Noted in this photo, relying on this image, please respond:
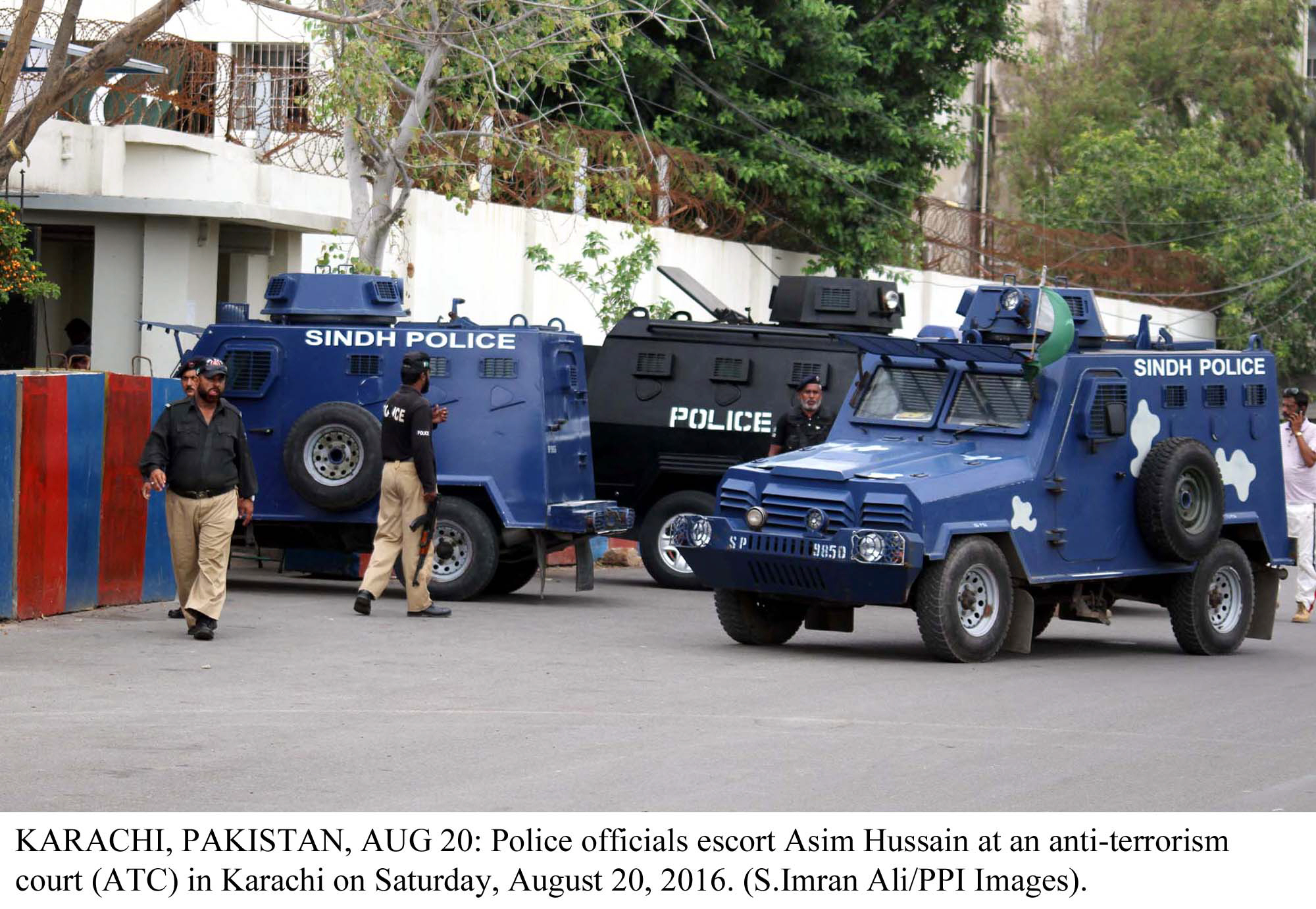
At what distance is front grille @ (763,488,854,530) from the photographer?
1227 centimetres

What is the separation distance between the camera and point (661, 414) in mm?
18203

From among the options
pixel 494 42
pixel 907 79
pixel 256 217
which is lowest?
pixel 256 217

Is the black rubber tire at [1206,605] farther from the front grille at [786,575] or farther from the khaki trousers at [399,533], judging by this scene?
the khaki trousers at [399,533]

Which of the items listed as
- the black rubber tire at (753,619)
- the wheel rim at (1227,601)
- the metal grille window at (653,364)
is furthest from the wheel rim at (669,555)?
the wheel rim at (1227,601)

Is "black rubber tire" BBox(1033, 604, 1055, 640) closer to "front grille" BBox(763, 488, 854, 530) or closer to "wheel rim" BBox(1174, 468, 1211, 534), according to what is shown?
"wheel rim" BBox(1174, 468, 1211, 534)

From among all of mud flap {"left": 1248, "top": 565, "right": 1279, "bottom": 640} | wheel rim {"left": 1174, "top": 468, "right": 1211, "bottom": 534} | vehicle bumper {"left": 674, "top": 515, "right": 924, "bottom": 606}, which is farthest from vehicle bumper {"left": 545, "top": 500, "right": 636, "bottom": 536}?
mud flap {"left": 1248, "top": 565, "right": 1279, "bottom": 640}

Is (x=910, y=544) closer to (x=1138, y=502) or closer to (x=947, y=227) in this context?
(x=1138, y=502)

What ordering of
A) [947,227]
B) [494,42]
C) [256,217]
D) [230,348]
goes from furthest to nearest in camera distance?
[947,227] < [256,217] < [494,42] < [230,348]

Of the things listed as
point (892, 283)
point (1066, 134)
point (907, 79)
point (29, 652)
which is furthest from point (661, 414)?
point (1066, 134)

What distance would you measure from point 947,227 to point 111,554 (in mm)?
22820

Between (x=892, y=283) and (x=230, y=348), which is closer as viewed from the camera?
(x=230, y=348)

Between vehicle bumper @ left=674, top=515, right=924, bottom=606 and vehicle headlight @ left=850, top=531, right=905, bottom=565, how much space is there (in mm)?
18

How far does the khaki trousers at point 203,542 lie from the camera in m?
12.6

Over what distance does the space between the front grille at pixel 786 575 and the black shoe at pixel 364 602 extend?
326cm
